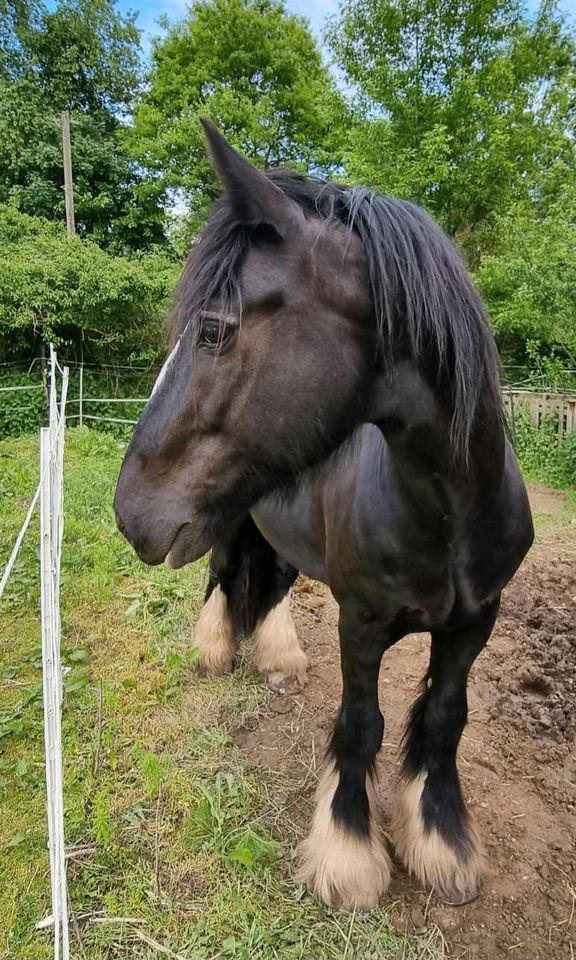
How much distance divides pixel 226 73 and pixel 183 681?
19.9 metres

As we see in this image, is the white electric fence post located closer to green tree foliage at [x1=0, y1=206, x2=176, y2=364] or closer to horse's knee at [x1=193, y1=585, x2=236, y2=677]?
horse's knee at [x1=193, y1=585, x2=236, y2=677]

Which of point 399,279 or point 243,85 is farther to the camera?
point 243,85

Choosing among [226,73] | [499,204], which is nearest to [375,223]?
[499,204]

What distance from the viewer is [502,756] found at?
8.20 ft

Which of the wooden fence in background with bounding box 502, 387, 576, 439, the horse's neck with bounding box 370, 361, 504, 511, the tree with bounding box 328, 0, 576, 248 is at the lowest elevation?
the wooden fence in background with bounding box 502, 387, 576, 439

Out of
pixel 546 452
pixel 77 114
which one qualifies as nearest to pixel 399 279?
pixel 546 452

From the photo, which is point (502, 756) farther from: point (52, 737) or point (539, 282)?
point (539, 282)

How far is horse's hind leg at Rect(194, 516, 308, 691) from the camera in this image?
3104mm

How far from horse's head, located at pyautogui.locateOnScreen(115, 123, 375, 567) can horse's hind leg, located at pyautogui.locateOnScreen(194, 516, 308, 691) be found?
6.42 ft

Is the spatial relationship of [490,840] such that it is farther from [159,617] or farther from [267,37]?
[267,37]

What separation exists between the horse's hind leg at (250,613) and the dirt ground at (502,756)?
22 centimetres

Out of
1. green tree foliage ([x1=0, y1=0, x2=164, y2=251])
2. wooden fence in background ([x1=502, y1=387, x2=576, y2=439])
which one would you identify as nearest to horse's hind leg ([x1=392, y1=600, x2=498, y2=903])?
wooden fence in background ([x1=502, y1=387, x2=576, y2=439])

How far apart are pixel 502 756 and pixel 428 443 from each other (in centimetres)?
194

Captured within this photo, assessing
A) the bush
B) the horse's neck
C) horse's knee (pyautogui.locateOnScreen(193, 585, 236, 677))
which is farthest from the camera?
the bush
